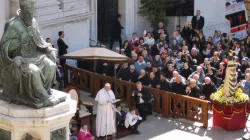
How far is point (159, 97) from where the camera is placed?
20.1 m

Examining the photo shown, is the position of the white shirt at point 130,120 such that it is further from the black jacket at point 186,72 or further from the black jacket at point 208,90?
the black jacket at point 186,72

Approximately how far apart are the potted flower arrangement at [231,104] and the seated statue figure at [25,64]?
25.9ft

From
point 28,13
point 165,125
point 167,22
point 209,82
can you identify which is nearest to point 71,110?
point 28,13

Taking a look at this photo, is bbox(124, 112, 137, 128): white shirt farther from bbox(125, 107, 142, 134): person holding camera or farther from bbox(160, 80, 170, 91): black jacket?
bbox(160, 80, 170, 91): black jacket

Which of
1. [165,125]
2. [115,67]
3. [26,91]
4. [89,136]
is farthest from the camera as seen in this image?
[115,67]

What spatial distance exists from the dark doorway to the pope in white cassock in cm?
986

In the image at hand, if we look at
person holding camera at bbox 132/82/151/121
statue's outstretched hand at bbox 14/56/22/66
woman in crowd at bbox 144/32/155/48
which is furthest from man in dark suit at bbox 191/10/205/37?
statue's outstretched hand at bbox 14/56/22/66

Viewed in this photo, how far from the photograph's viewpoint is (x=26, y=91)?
38.9 ft

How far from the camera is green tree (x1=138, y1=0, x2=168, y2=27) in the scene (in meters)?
27.9

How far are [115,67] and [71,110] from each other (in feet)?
29.4

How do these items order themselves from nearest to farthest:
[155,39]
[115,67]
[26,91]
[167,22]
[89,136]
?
[26,91], [89,136], [115,67], [155,39], [167,22]

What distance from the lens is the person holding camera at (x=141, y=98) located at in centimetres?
1950

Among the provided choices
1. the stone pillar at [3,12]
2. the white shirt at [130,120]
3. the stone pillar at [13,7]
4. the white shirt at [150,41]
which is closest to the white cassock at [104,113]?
the white shirt at [130,120]

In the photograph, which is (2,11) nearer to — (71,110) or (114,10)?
(114,10)
